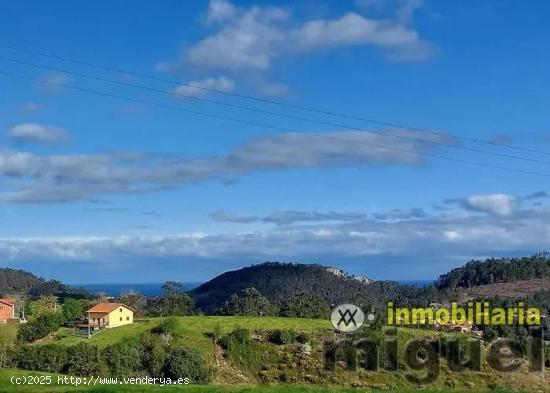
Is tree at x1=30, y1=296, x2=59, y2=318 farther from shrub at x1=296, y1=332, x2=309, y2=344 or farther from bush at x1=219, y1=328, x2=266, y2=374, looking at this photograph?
shrub at x1=296, y1=332, x2=309, y2=344

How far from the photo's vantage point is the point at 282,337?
195 ft

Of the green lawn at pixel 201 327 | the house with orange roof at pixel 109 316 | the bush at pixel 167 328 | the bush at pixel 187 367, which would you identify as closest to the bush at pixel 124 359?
the bush at pixel 187 367

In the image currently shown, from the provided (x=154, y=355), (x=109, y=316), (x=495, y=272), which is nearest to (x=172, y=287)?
(x=109, y=316)

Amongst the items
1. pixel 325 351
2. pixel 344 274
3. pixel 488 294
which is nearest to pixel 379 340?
pixel 325 351

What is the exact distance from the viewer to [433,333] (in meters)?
62.7

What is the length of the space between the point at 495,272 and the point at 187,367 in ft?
362

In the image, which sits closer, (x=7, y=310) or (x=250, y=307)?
(x=250, y=307)

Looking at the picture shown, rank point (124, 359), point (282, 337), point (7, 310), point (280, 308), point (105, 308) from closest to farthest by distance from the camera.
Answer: point (124, 359) → point (282, 337) → point (105, 308) → point (280, 308) → point (7, 310)

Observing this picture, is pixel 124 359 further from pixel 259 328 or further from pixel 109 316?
pixel 109 316

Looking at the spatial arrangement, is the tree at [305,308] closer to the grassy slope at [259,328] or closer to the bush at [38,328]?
the grassy slope at [259,328]

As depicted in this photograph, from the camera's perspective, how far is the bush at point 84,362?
4441 centimetres

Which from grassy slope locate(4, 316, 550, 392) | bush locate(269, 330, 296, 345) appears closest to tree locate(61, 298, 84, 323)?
grassy slope locate(4, 316, 550, 392)

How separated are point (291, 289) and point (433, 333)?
72.3 meters

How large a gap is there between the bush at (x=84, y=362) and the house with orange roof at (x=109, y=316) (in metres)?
19.3
